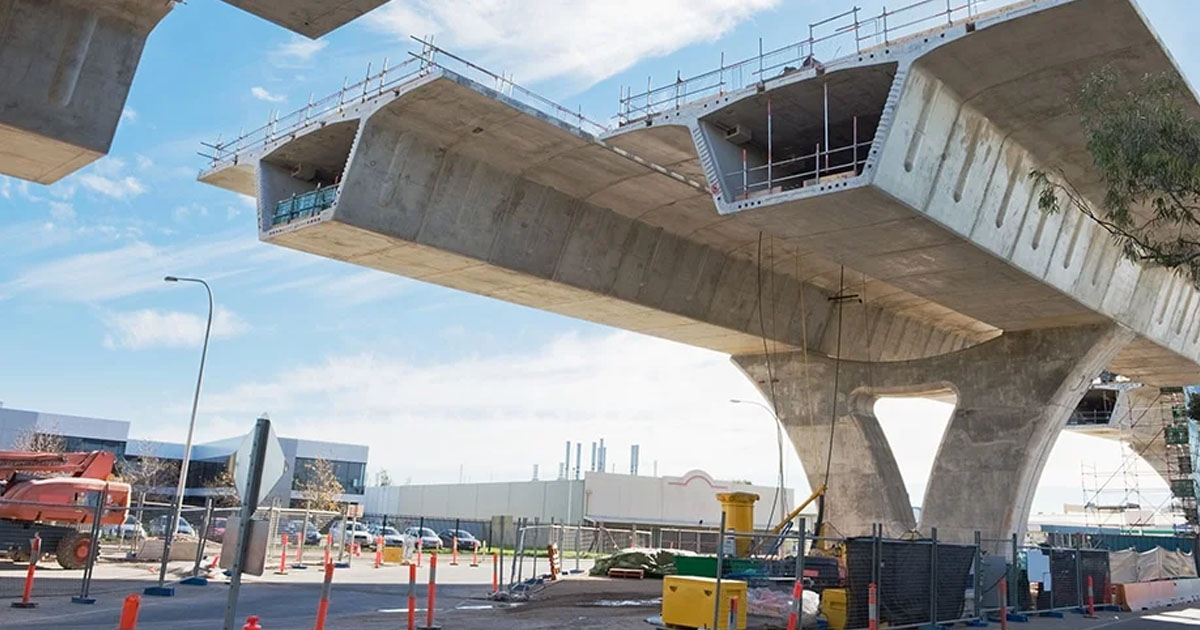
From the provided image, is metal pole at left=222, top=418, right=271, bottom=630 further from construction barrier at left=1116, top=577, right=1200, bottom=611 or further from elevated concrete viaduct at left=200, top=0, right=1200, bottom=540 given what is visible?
construction barrier at left=1116, top=577, right=1200, bottom=611

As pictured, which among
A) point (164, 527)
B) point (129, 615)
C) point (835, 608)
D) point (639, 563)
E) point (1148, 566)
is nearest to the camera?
point (129, 615)

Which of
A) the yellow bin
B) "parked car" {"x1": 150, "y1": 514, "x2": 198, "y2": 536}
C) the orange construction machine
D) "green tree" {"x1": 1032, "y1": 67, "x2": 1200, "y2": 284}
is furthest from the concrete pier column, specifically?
"parked car" {"x1": 150, "y1": 514, "x2": 198, "y2": 536}

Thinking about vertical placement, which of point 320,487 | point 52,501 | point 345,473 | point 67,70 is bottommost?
point 52,501

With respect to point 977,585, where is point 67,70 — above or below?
above

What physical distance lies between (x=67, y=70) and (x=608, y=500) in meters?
61.4

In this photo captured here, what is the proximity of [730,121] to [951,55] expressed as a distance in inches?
210

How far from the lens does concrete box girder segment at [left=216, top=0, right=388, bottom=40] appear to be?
1371 centimetres

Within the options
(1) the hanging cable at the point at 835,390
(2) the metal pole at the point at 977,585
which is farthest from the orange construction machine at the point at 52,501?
(1) the hanging cable at the point at 835,390

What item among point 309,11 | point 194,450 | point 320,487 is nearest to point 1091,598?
point 309,11

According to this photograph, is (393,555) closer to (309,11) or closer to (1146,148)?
(309,11)

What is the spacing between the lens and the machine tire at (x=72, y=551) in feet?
79.0

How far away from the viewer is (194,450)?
91.2 meters

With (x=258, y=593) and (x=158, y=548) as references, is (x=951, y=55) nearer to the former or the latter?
(x=258, y=593)

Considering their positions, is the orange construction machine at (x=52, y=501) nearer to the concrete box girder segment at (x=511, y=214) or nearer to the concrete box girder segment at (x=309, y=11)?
the concrete box girder segment at (x=511, y=214)
